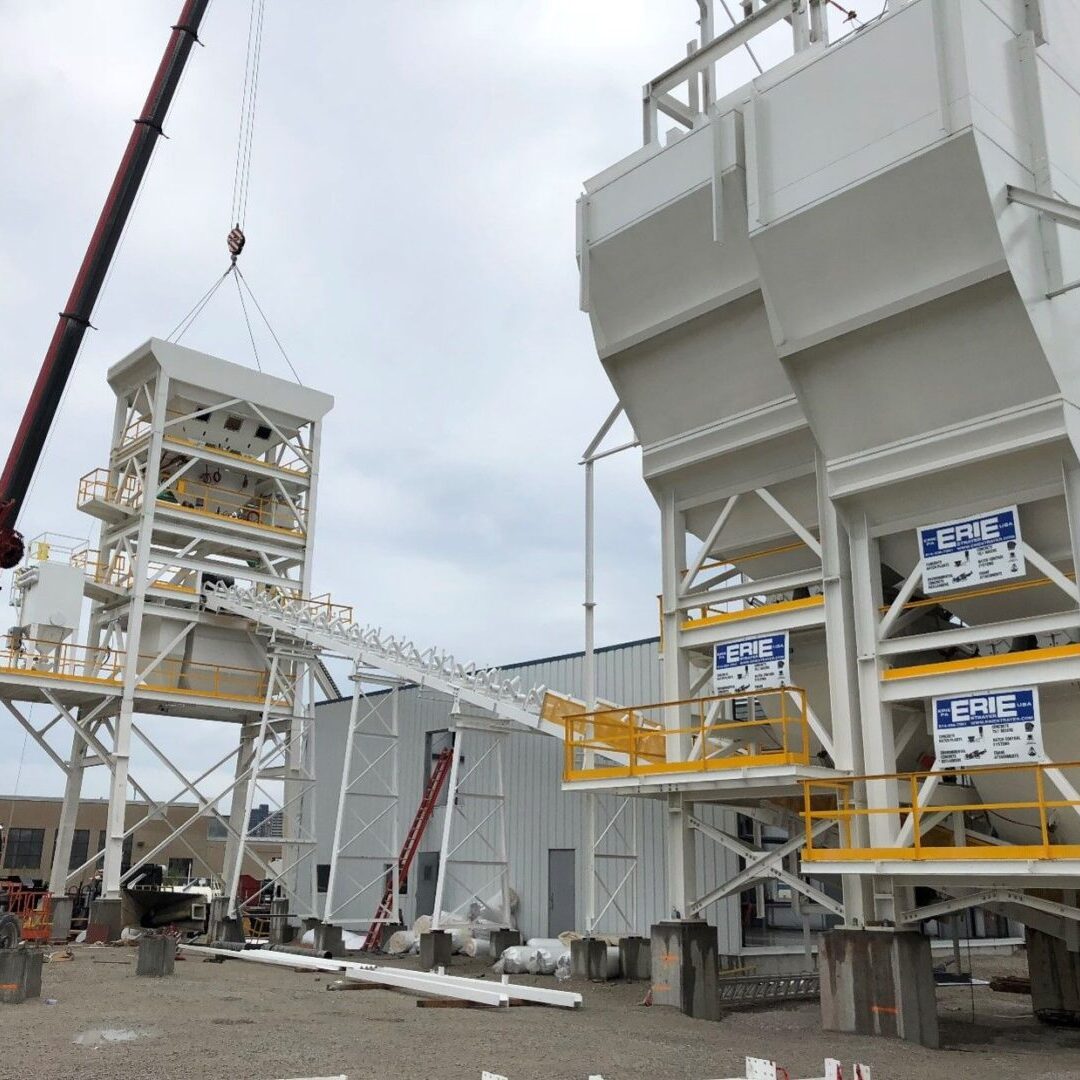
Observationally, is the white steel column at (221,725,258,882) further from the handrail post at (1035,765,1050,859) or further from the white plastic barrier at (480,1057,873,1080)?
the white plastic barrier at (480,1057,873,1080)

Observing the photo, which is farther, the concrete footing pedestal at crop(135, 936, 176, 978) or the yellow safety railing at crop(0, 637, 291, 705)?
the yellow safety railing at crop(0, 637, 291, 705)

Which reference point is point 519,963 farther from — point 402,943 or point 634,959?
point 402,943

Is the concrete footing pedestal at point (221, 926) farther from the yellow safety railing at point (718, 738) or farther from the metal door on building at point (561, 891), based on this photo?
the yellow safety railing at point (718, 738)

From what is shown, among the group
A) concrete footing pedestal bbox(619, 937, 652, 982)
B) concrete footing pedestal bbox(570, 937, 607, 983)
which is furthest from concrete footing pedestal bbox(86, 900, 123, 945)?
concrete footing pedestal bbox(619, 937, 652, 982)

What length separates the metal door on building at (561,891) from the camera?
24.1 m

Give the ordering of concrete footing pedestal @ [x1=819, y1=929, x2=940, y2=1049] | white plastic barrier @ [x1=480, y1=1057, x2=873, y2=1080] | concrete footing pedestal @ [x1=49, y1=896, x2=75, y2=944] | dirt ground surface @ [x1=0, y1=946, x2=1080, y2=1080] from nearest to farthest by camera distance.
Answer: white plastic barrier @ [x1=480, y1=1057, x2=873, y2=1080]
dirt ground surface @ [x1=0, y1=946, x2=1080, y2=1080]
concrete footing pedestal @ [x1=819, y1=929, x2=940, y2=1049]
concrete footing pedestal @ [x1=49, y1=896, x2=75, y2=944]

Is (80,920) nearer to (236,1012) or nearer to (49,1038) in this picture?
(236,1012)

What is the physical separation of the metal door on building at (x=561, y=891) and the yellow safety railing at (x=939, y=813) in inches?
386

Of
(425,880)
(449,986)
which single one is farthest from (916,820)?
(425,880)

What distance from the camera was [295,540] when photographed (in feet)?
105

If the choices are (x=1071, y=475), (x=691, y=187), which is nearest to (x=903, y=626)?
(x=1071, y=475)

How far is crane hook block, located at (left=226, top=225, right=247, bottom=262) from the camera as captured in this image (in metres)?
34.0

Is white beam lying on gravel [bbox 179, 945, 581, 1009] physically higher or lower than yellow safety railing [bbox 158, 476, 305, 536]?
lower

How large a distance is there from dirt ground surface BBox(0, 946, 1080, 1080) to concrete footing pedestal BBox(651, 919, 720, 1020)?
30 centimetres
